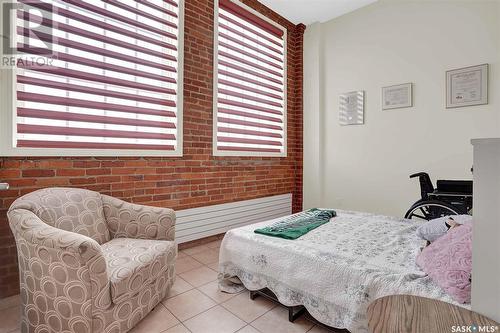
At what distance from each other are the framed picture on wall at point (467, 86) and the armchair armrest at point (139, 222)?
3356mm

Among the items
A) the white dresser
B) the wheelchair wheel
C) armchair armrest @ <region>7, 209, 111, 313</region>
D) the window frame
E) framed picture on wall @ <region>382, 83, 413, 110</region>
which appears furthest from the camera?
framed picture on wall @ <region>382, 83, 413, 110</region>

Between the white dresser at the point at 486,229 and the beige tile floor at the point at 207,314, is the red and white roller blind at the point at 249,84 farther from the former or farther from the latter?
the white dresser at the point at 486,229

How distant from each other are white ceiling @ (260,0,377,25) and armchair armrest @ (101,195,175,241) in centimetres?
342

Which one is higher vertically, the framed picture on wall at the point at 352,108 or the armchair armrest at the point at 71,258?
the framed picture on wall at the point at 352,108

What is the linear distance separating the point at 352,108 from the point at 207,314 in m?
3.35

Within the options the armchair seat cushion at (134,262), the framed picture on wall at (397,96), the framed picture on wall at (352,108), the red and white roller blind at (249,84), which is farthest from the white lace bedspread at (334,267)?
the framed picture on wall at (352,108)

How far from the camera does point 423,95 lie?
3.23m

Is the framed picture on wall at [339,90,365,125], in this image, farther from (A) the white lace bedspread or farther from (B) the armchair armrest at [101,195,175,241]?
(B) the armchair armrest at [101,195,175,241]

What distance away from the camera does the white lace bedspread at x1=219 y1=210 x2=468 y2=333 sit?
1.31 meters

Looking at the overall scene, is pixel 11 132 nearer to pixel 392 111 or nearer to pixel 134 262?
pixel 134 262

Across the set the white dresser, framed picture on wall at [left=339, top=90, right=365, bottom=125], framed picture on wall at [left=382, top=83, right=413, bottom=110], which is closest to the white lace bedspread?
the white dresser

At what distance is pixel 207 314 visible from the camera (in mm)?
1729

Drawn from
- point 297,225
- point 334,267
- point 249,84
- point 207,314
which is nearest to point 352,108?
point 249,84

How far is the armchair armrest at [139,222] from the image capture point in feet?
6.46
